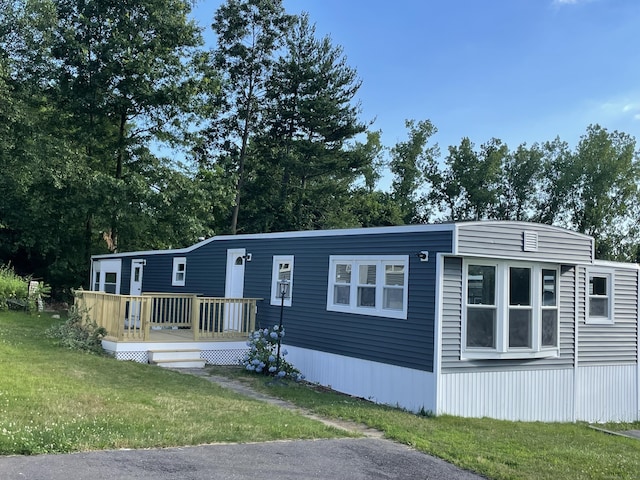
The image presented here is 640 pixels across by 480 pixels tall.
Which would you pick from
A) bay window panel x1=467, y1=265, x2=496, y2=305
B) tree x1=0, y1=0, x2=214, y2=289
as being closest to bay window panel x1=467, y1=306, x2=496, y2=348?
bay window panel x1=467, y1=265, x2=496, y2=305

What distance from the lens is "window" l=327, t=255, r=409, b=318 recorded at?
9.76 meters

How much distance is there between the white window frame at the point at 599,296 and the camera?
36.5 ft

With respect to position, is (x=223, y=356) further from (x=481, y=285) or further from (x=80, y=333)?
(x=481, y=285)

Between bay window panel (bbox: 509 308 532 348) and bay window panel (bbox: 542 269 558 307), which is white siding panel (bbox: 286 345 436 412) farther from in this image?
bay window panel (bbox: 542 269 558 307)

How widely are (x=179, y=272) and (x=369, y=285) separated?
7493 millimetres

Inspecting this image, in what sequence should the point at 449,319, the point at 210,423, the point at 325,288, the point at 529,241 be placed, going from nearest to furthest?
the point at 210,423 < the point at 449,319 < the point at 529,241 < the point at 325,288

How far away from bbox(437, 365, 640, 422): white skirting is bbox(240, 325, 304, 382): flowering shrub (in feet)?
10.3

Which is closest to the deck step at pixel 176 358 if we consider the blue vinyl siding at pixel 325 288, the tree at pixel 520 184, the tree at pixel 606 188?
the blue vinyl siding at pixel 325 288

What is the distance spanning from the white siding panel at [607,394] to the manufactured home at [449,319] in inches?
1.2

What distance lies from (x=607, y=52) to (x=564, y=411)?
514 inches

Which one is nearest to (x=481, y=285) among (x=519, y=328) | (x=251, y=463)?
(x=519, y=328)

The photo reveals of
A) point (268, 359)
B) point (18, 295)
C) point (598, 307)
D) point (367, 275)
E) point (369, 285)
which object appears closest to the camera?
point (369, 285)

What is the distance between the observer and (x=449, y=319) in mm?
9047

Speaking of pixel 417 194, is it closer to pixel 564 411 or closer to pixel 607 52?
pixel 607 52
